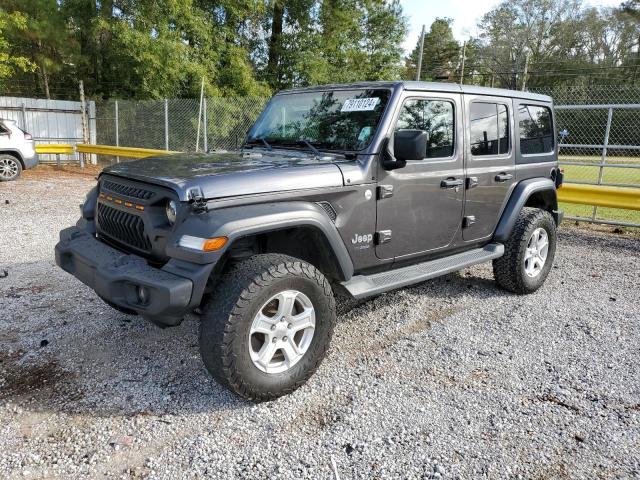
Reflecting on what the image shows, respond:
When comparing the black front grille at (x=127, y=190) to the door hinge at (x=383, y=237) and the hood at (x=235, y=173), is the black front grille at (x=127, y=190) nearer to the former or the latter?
the hood at (x=235, y=173)

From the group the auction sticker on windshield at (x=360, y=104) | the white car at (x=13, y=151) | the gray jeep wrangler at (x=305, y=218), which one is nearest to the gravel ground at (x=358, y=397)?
the gray jeep wrangler at (x=305, y=218)

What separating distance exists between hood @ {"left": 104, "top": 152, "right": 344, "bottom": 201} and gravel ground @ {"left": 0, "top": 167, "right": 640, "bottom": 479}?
1279mm

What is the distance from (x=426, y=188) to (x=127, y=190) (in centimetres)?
215

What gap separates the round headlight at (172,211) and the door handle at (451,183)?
7.01 feet

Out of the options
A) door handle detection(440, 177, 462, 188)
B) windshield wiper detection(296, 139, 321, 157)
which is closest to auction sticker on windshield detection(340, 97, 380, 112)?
windshield wiper detection(296, 139, 321, 157)

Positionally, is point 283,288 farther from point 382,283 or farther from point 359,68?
point 359,68

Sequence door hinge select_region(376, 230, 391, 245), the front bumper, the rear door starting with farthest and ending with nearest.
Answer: the rear door
door hinge select_region(376, 230, 391, 245)
the front bumper

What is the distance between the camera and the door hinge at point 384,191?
3518 millimetres

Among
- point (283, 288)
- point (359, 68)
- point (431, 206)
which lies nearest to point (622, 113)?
point (359, 68)

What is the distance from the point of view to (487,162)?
4.38 meters

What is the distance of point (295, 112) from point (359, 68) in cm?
1857

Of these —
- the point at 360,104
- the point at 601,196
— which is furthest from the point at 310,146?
the point at 601,196

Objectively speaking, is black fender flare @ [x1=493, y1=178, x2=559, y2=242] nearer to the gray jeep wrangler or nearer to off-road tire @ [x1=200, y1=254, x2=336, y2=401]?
the gray jeep wrangler

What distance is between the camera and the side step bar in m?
3.44
